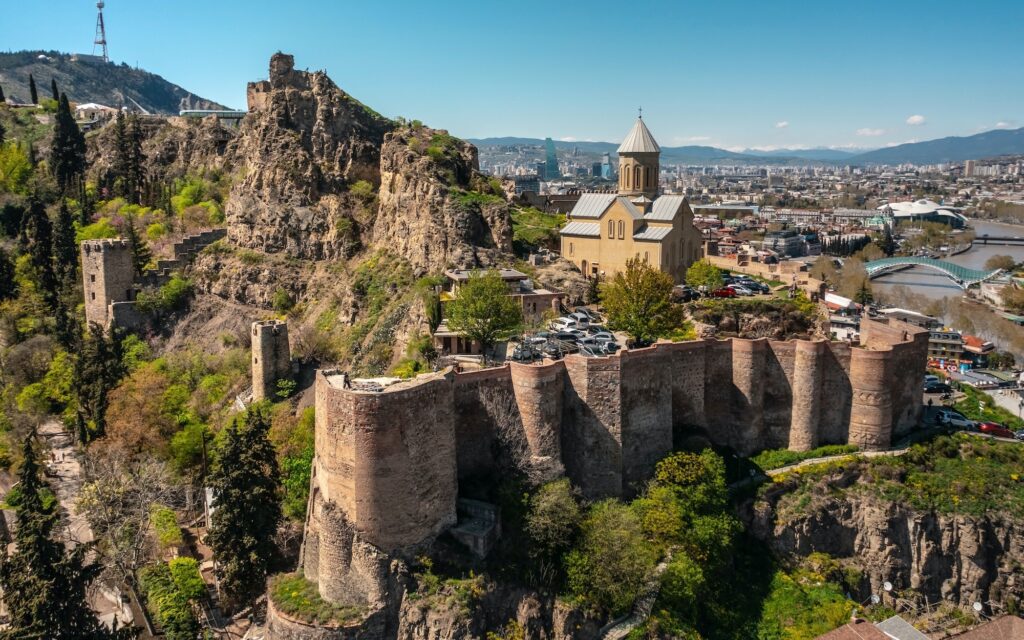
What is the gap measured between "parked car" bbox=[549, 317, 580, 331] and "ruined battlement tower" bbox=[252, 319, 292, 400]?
39.7ft

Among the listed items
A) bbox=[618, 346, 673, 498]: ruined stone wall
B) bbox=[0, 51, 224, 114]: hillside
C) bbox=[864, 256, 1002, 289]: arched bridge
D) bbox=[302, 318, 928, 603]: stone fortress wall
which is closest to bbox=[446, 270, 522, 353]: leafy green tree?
bbox=[302, 318, 928, 603]: stone fortress wall

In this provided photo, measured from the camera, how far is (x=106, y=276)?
1602 inches

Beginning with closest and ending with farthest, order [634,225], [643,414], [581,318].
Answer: [643,414] → [581,318] → [634,225]

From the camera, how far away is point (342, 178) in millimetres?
43469

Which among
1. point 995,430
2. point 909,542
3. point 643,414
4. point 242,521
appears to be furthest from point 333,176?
point 995,430

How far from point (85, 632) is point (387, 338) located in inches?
658

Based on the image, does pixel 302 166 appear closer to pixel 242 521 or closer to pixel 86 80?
pixel 242 521

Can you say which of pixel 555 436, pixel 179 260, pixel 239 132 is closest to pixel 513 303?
pixel 555 436

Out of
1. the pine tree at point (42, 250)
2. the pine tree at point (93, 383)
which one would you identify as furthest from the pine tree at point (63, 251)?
the pine tree at point (93, 383)

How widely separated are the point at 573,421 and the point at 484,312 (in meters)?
6.81

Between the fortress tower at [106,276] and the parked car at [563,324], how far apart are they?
81.4ft

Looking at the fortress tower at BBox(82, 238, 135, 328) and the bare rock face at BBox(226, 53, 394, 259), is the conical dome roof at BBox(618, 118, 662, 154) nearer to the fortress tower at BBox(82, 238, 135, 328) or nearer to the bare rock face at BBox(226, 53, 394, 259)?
the bare rock face at BBox(226, 53, 394, 259)

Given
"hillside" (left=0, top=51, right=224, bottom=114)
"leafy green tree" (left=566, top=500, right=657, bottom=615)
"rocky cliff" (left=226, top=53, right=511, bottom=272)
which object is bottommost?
"leafy green tree" (left=566, top=500, right=657, bottom=615)

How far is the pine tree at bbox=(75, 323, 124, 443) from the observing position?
107 feet
